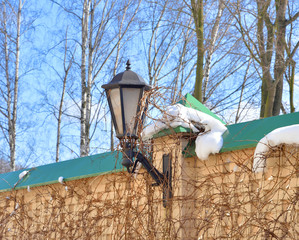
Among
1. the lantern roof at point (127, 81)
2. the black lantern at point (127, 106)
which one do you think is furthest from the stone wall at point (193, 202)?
the lantern roof at point (127, 81)

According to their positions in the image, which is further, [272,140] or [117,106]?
[117,106]

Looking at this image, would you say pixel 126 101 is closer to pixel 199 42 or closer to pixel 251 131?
pixel 251 131

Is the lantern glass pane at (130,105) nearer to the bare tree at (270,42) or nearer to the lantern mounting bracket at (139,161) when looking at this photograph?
the lantern mounting bracket at (139,161)

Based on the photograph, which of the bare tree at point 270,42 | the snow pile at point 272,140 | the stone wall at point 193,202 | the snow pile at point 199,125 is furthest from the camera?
the bare tree at point 270,42

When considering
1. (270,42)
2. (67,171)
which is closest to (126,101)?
(67,171)

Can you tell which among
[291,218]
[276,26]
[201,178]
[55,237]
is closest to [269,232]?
[291,218]

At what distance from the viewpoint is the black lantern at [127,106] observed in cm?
392

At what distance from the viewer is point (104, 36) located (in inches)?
500

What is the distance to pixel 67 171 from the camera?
5883 mm

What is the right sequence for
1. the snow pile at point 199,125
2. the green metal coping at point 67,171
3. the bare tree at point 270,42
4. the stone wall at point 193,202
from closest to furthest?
the stone wall at point 193,202
the snow pile at point 199,125
the green metal coping at point 67,171
the bare tree at point 270,42

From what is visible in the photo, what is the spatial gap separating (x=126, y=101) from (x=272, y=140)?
3.60 ft

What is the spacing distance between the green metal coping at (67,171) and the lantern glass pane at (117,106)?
0.91 m

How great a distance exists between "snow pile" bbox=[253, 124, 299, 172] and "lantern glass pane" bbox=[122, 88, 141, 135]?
3.05 ft

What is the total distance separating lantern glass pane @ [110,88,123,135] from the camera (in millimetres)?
3941
